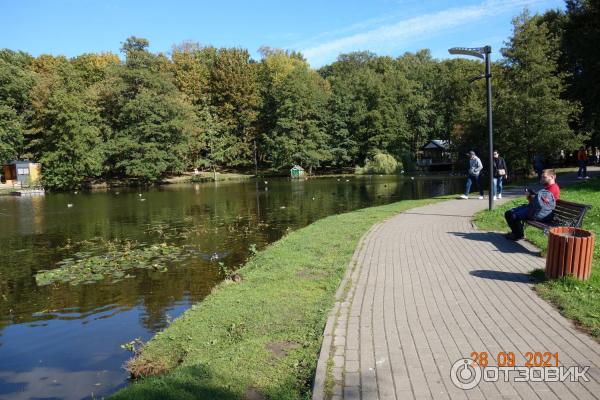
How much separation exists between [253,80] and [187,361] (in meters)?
66.6

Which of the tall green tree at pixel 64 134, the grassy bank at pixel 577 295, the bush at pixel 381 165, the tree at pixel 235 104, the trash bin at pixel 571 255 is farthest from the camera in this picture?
the tree at pixel 235 104

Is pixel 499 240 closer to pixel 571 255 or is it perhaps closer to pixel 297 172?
pixel 571 255

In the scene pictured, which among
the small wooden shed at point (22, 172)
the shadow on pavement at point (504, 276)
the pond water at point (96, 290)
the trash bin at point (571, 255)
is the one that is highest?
the small wooden shed at point (22, 172)

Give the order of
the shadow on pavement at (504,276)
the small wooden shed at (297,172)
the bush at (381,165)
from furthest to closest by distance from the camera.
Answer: the small wooden shed at (297,172) < the bush at (381,165) < the shadow on pavement at (504,276)

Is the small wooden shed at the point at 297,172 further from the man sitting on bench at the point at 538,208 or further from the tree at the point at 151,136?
the man sitting on bench at the point at 538,208

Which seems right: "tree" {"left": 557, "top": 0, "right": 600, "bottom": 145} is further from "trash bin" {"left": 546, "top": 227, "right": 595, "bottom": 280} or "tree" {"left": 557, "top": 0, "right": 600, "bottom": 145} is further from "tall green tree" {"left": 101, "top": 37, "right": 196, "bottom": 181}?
"tall green tree" {"left": 101, "top": 37, "right": 196, "bottom": 181}

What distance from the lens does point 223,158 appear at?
211 ft

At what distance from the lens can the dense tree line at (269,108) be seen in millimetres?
28562

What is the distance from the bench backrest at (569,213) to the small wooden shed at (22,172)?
174 feet

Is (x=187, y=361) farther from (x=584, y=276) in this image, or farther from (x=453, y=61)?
(x=453, y=61)

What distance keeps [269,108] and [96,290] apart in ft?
196

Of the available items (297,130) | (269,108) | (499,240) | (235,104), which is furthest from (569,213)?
(235,104)

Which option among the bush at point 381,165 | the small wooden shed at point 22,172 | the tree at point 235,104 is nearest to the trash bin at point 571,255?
the bush at point 381,165

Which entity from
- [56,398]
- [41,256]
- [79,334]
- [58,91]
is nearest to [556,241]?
[56,398]
